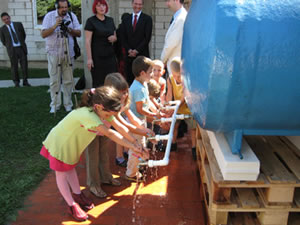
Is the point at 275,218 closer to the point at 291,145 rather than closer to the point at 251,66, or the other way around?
the point at 291,145

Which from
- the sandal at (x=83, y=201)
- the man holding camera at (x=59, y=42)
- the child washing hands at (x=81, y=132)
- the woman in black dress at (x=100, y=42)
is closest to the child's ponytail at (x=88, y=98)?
the child washing hands at (x=81, y=132)

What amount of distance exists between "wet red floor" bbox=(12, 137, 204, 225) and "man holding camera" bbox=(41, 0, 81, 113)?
8.40ft

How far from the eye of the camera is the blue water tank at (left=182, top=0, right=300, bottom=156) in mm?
1585

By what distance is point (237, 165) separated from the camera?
1826 mm

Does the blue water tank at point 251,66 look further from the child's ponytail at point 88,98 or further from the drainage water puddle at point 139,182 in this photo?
the drainage water puddle at point 139,182

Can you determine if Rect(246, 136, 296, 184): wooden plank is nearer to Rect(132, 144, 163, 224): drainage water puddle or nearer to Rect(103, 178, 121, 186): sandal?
A: Rect(132, 144, 163, 224): drainage water puddle

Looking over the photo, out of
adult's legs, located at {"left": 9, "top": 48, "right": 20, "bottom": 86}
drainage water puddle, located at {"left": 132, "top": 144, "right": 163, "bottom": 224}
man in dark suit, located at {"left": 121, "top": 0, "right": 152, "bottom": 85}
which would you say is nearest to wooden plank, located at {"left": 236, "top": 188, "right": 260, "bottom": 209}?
drainage water puddle, located at {"left": 132, "top": 144, "right": 163, "bottom": 224}

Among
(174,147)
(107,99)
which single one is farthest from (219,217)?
(174,147)

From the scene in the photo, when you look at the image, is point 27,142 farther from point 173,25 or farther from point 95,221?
point 173,25

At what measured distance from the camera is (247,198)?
6.74 ft

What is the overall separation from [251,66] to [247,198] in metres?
0.94

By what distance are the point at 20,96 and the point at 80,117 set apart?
5.28 meters

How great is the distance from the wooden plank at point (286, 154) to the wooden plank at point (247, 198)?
0.31 meters

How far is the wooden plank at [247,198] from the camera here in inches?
78.0
